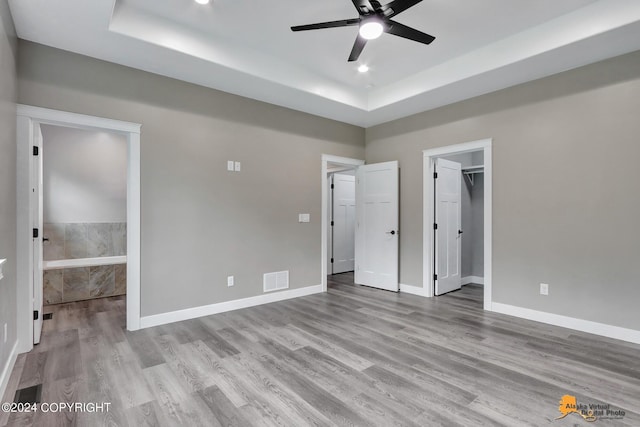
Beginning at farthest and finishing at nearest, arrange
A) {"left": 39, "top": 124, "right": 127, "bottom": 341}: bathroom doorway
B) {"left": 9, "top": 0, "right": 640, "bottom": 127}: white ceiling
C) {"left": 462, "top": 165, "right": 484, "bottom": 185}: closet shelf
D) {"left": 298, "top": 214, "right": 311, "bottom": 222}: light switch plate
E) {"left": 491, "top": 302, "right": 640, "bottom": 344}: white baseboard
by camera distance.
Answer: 1. {"left": 462, "top": 165, "right": 484, "bottom": 185}: closet shelf
2. {"left": 298, "top": 214, "right": 311, "bottom": 222}: light switch plate
3. {"left": 39, "top": 124, "right": 127, "bottom": 341}: bathroom doorway
4. {"left": 491, "top": 302, "right": 640, "bottom": 344}: white baseboard
5. {"left": 9, "top": 0, "right": 640, "bottom": 127}: white ceiling

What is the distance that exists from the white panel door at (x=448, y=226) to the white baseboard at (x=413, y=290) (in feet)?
0.67

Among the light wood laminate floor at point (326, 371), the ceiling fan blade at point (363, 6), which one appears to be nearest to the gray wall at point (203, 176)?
the light wood laminate floor at point (326, 371)

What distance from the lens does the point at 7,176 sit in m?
2.48

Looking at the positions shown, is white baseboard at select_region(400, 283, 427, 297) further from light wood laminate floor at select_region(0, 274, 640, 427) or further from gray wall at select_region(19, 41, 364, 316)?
gray wall at select_region(19, 41, 364, 316)

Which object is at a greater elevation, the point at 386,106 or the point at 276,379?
the point at 386,106

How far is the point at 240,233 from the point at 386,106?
2808 mm

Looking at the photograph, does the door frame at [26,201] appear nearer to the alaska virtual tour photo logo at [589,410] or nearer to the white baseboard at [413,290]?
the alaska virtual tour photo logo at [589,410]

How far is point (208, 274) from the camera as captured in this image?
13.1ft

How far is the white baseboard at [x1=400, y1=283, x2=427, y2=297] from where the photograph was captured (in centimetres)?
492

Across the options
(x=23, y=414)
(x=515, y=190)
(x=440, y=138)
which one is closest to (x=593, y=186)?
(x=515, y=190)

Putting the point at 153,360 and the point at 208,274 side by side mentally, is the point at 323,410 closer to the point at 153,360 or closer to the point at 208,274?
the point at 153,360

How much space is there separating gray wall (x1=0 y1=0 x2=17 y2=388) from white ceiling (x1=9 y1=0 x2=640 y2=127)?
349 mm

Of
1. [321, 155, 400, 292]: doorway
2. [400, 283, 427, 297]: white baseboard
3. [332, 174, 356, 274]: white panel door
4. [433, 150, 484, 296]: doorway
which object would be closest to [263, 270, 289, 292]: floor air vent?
[321, 155, 400, 292]: doorway

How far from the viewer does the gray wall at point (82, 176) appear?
15.9 ft
